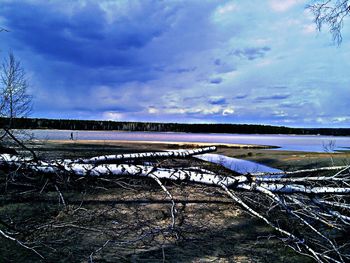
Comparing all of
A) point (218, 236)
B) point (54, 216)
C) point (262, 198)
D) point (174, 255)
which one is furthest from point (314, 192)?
point (54, 216)

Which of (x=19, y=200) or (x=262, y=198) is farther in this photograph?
(x=19, y=200)

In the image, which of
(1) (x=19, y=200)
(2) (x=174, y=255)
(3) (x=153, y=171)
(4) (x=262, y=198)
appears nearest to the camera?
(2) (x=174, y=255)

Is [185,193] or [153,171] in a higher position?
[153,171]

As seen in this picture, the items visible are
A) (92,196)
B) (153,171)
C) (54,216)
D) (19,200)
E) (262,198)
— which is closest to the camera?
(153,171)

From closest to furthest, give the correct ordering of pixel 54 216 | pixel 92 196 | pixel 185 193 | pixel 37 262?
pixel 37 262
pixel 54 216
pixel 92 196
pixel 185 193

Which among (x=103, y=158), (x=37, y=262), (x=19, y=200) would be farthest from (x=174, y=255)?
(x=19, y=200)

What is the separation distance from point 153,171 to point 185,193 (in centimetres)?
233

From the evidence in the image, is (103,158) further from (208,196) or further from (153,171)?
(208,196)

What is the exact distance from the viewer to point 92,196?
5867 mm

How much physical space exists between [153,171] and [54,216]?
→ 187 cm

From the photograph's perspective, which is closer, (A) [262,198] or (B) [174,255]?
(B) [174,255]

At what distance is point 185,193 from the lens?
626 cm

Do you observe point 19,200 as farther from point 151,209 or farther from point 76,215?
point 151,209

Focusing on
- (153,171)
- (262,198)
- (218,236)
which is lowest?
(218,236)
